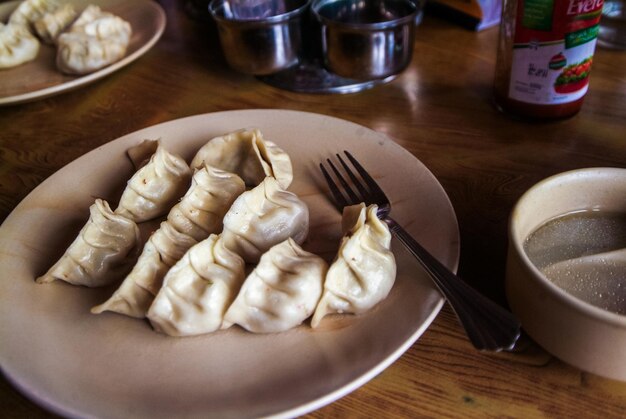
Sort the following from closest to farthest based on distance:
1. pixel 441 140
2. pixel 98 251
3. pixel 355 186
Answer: pixel 98 251
pixel 355 186
pixel 441 140

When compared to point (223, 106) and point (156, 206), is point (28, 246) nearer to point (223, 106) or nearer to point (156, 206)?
point (156, 206)

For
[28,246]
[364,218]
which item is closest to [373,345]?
[364,218]

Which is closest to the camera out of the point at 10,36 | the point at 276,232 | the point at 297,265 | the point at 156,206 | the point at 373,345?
the point at 373,345

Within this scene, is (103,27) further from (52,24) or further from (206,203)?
(206,203)

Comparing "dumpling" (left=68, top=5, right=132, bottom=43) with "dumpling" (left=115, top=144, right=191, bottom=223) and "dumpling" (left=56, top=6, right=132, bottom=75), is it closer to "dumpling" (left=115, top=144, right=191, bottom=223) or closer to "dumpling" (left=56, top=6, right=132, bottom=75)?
"dumpling" (left=56, top=6, right=132, bottom=75)

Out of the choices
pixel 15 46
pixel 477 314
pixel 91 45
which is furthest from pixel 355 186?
pixel 15 46
